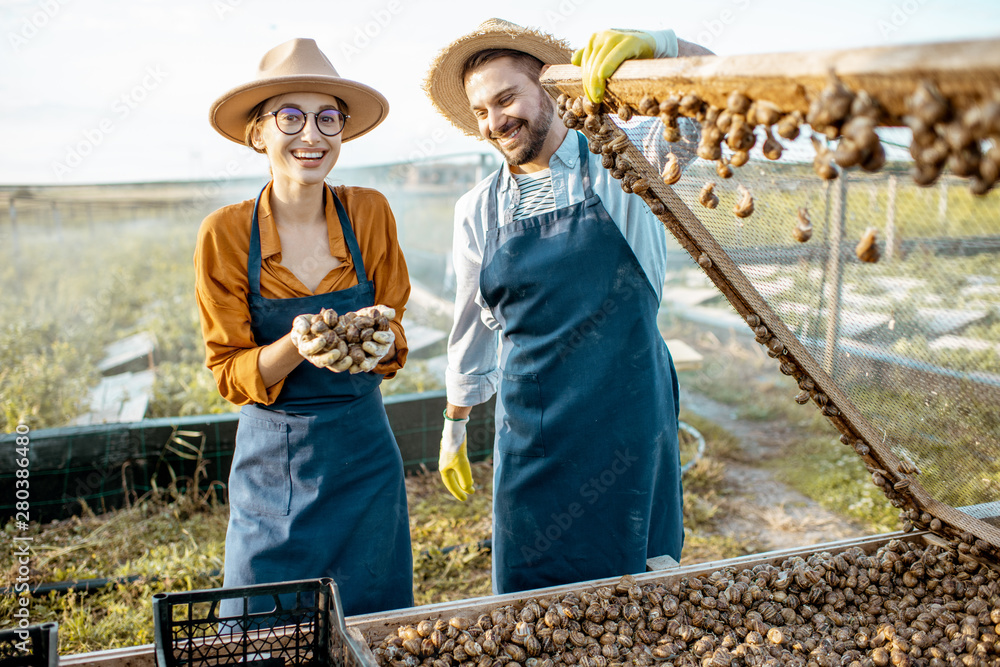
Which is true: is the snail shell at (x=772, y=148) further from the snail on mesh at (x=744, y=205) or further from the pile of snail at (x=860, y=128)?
the snail on mesh at (x=744, y=205)

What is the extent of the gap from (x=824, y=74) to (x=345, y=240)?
5.24 feet

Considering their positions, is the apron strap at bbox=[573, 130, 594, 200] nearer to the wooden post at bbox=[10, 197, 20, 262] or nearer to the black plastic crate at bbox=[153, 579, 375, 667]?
the black plastic crate at bbox=[153, 579, 375, 667]

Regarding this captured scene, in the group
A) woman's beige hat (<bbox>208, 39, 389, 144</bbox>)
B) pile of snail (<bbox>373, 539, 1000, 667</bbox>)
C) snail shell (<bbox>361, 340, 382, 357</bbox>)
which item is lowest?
pile of snail (<bbox>373, 539, 1000, 667</bbox>)

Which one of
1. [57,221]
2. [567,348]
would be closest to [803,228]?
[567,348]

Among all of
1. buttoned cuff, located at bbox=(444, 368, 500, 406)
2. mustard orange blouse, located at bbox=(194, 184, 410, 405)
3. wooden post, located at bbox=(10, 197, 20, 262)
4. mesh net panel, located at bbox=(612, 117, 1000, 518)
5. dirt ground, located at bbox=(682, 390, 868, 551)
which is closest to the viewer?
mesh net panel, located at bbox=(612, 117, 1000, 518)

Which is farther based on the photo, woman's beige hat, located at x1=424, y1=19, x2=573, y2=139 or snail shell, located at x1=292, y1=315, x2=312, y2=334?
woman's beige hat, located at x1=424, y1=19, x2=573, y2=139

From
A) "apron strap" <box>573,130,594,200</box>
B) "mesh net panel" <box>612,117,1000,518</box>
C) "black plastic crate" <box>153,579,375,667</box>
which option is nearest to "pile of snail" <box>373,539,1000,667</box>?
"black plastic crate" <box>153,579,375,667</box>

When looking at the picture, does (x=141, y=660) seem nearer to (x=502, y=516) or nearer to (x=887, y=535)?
(x=502, y=516)

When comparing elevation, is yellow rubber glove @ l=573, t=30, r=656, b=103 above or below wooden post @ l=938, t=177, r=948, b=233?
above

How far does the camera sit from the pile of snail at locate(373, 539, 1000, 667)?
1.56 meters

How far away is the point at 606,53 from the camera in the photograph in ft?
4.91

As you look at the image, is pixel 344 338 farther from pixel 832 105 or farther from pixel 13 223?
pixel 13 223

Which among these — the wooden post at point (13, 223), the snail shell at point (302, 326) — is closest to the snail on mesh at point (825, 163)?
the snail shell at point (302, 326)

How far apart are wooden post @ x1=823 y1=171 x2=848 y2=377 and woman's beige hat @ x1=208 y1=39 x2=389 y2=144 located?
4.83ft
